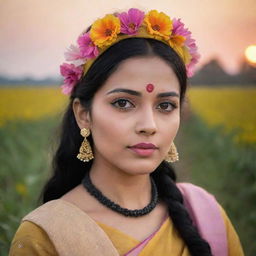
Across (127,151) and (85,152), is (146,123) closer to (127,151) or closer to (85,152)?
(127,151)

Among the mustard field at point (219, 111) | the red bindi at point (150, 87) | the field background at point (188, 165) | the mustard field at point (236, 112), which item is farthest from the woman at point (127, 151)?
the mustard field at point (219, 111)

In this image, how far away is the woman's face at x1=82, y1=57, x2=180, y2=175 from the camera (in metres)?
1.96

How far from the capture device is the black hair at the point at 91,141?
6.71 ft

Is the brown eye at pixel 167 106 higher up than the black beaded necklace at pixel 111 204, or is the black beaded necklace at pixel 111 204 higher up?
the brown eye at pixel 167 106

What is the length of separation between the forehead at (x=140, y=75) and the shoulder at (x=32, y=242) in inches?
29.2

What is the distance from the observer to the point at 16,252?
1921mm

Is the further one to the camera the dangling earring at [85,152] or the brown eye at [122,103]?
the dangling earring at [85,152]

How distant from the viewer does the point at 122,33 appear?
2.09 metres

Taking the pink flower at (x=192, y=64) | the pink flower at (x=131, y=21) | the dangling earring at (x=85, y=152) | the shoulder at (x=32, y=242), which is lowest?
the shoulder at (x=32, y=242)

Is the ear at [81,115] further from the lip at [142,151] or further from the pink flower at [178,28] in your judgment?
the pink flower at [178,28]

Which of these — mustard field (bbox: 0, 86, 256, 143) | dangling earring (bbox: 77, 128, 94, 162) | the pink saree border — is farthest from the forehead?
mustard field (bbox: 0, 86, 256, 143)

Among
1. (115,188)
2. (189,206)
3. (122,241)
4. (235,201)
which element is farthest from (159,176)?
(235,201)

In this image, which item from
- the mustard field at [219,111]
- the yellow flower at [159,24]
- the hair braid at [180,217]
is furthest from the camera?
the mustard field at [219,111]

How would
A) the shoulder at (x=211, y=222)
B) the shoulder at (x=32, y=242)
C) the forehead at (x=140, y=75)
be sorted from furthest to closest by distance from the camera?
the shoulder at (x=211, y=222), the forehead at (x=140, y=75), the shoulder at (x=32, y=242)
